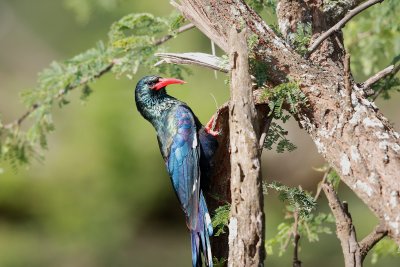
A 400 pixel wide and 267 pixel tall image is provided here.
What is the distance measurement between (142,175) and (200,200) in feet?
23.4

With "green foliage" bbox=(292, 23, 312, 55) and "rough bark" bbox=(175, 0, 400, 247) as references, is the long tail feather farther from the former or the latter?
"green foliage" bbox=(292, 23, 312, 55)

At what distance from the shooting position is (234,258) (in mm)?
3154

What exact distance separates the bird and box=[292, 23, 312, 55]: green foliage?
0.83m

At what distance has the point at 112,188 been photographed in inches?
458

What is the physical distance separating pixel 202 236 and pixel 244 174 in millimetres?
1158

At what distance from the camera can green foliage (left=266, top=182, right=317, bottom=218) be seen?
361cm

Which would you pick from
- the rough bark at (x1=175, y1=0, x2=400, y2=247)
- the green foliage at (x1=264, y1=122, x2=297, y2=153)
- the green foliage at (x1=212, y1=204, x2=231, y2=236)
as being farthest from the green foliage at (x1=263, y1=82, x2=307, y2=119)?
the green foliage at (x1=212, y1=204, x2=231, y2=236)

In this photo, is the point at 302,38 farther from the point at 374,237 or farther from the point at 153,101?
the point at 153,101

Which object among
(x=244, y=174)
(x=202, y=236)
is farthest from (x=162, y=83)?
(x=244, y=174)

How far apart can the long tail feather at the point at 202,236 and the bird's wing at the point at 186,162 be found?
Result: 0.03m

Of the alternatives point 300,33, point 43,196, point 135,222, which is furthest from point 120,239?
point 300,33

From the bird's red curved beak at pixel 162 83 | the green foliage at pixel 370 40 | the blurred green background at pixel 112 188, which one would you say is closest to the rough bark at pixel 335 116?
the bird's red curved beak at pixel 162 83

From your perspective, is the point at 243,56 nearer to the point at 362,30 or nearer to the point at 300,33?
the point at 300,33

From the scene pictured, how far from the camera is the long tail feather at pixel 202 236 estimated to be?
415cm
